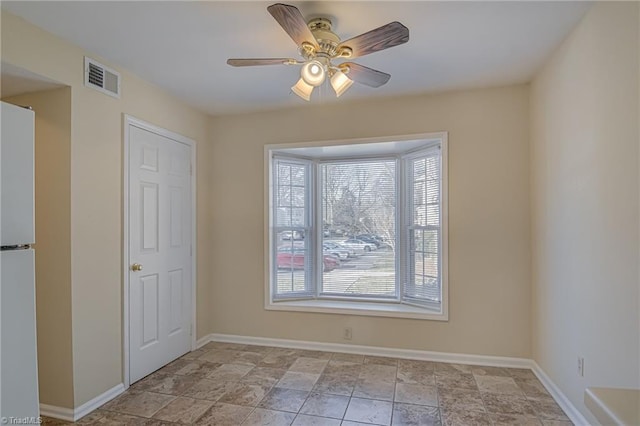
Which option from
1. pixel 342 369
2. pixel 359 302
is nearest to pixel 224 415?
pixel 342 369

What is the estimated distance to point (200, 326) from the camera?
368cm

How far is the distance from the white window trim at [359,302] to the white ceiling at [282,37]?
20.6 inches

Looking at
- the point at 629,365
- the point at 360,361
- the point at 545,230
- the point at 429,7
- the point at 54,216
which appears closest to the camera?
the point at 629,365

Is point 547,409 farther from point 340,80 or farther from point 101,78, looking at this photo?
point 101,78

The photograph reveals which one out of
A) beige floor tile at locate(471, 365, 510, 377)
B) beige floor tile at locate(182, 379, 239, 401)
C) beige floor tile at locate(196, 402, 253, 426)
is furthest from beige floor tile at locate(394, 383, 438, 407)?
beige floor tile at locate(182, 379, 239, 401)

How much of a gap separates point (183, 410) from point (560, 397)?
2.65m

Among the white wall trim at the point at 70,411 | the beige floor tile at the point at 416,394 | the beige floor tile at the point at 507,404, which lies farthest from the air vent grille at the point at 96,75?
the beige floor tile at the point at 507,404

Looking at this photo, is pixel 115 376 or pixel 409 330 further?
pixel 409 330

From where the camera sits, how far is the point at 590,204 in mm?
2018

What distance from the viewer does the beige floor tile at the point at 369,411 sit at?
228cm

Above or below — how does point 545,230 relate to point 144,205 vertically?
below

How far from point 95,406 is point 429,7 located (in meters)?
3.38

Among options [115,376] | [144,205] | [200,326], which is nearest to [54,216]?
[144,205]

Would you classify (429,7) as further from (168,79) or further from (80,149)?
(80,149)
